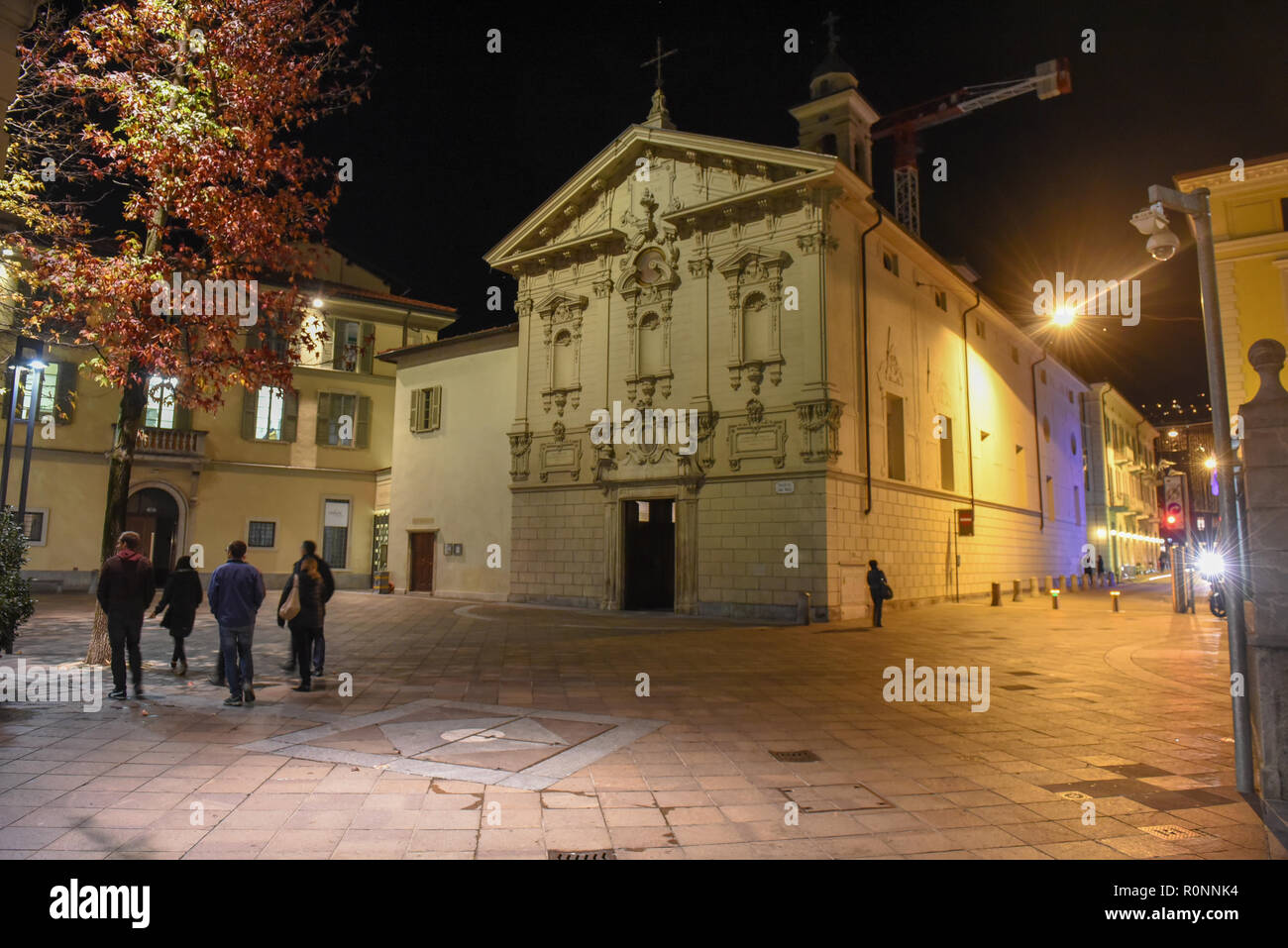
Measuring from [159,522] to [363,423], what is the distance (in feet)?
28.0

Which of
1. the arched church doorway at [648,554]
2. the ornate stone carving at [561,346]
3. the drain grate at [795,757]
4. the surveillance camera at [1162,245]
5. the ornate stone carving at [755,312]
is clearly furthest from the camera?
the ornate stone carving at [561,346]

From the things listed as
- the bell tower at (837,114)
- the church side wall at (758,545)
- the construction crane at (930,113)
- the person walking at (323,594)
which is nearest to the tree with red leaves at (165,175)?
the person walking at (323,594)

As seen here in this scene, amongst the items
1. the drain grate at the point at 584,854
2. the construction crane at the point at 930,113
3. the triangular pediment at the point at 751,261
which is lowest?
the drain grate at the point at 584,854

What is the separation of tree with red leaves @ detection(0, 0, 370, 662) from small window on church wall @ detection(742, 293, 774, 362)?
1227 cm

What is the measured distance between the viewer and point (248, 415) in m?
30.9

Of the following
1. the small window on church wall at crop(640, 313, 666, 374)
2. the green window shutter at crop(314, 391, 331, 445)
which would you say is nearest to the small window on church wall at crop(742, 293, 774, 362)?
the small window on church wall at crop(640, 313, 666, 374)

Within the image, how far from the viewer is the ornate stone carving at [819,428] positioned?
19469mm

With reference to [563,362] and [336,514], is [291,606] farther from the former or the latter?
[336,514]

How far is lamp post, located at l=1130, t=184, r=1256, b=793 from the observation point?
18.8ft

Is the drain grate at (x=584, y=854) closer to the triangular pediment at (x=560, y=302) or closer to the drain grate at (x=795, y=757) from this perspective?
the drain grate at (x=795, y=757)

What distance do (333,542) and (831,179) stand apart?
79.4ft

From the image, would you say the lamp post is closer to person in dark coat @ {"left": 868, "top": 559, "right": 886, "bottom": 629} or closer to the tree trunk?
person in dark coat @ {"left": 868, "top": 559, "right": 886, "bottom": 629}

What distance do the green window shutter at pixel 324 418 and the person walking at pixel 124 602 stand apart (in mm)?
24443

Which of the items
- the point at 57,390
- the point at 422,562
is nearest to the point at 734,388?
the point at 422,562
